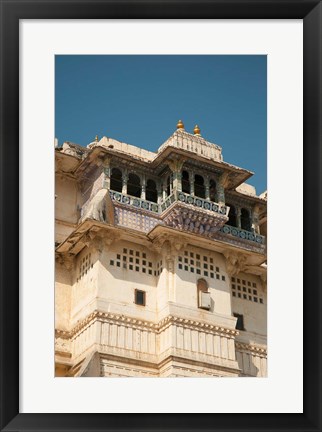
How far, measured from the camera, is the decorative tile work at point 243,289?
48.3ft

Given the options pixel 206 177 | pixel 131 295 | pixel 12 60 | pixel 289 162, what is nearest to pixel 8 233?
pixel 12 60

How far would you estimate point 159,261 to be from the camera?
14500 mm

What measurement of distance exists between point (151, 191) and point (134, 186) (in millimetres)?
289

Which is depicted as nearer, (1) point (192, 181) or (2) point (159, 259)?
(2) point (159, 259)

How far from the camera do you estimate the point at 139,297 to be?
46.3 ft

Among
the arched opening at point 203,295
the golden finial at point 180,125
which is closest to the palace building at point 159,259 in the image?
the arched opening at point 203,295

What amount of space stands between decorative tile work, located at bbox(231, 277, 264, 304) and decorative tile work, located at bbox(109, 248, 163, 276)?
4.50 ft

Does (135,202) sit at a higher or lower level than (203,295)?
higher

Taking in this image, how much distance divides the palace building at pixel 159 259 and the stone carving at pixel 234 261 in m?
0.02

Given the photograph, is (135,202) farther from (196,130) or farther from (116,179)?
(196,130)

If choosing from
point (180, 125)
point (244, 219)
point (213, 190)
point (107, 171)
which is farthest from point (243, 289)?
point (180, 125)

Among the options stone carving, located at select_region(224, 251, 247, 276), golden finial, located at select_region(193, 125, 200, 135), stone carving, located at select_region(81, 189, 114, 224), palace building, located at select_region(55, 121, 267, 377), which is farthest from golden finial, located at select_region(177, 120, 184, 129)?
stone carving, located at select_region(224, 251, 247, 276)

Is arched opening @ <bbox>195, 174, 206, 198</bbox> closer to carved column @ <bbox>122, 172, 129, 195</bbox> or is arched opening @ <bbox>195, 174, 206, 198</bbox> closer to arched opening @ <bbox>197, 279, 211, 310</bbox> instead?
carved column @ <bbox>122, 172, 129, 195</bbox>

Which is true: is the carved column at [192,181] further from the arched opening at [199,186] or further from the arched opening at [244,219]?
the arched opening at [244,219]
